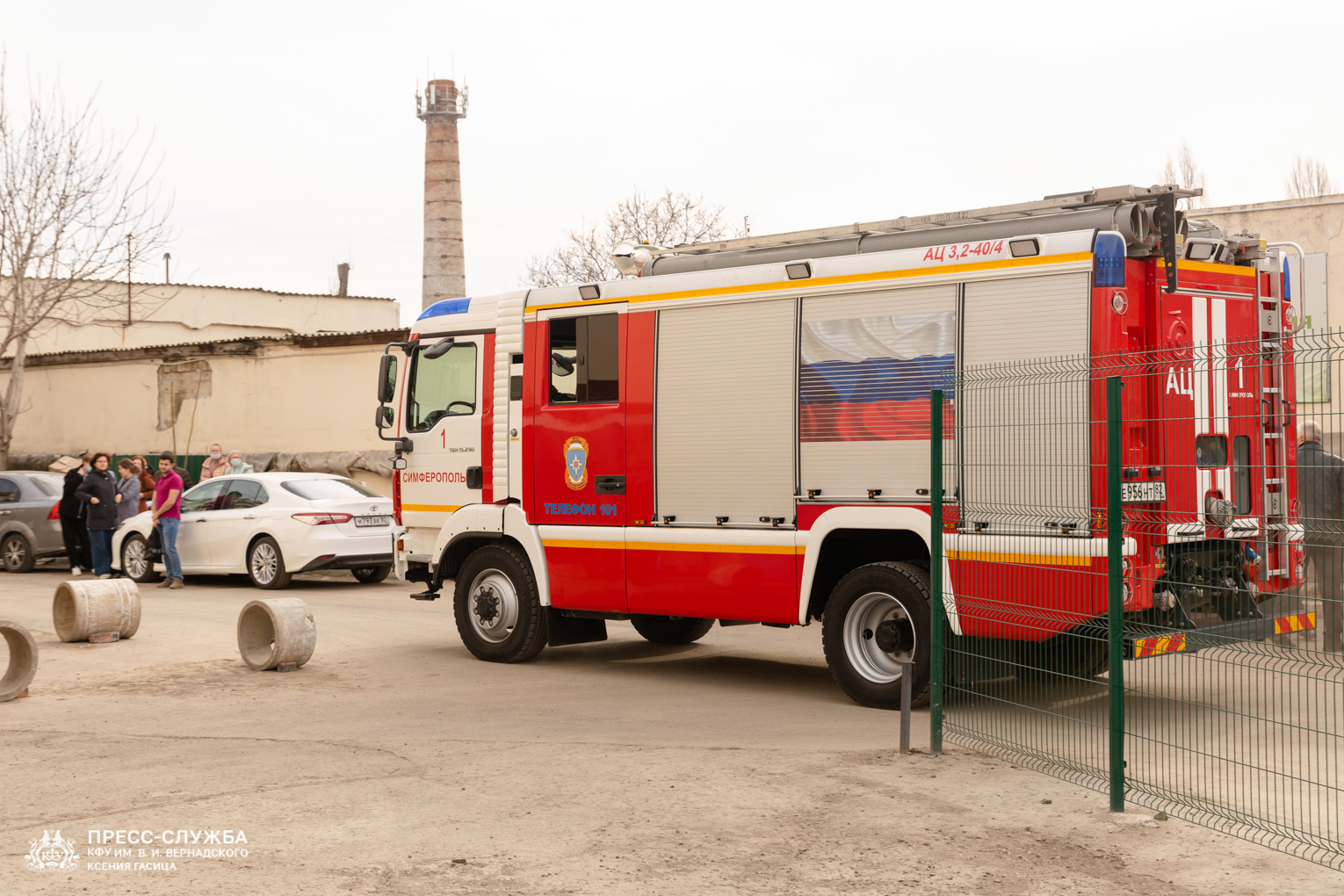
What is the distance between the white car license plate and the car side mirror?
6898 mm

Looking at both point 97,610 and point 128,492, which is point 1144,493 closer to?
point 97,610

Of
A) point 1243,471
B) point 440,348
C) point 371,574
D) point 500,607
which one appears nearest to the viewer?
point 1243,471

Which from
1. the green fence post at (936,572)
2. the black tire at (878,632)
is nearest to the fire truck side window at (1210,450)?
the green fence post at (936,572)

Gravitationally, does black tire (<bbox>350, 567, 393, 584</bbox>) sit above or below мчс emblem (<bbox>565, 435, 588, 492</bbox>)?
below

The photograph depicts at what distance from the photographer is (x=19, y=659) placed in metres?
9.59

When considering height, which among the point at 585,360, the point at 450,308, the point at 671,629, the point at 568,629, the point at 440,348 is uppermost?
the point at 450,308

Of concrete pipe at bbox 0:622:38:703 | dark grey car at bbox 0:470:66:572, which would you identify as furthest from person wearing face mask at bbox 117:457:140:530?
concrete pipe at bbox 0:622:38:703

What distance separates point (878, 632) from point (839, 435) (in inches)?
53.8

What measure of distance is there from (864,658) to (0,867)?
17.9ft

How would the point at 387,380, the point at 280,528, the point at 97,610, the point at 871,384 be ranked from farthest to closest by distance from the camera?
1. the point at 280,528
2. the point at 97,610
3. the point at 387,380
4. the point at 871,384

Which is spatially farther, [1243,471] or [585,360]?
[585,360]

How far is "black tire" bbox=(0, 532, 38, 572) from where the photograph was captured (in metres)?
21.1

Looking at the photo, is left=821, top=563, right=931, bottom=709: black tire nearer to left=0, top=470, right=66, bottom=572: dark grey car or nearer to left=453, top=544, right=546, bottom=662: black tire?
left=453, top=544, right=546, bottom=662: black tire

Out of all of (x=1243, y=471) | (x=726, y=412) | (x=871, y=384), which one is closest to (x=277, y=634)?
(x=726, y=412)
